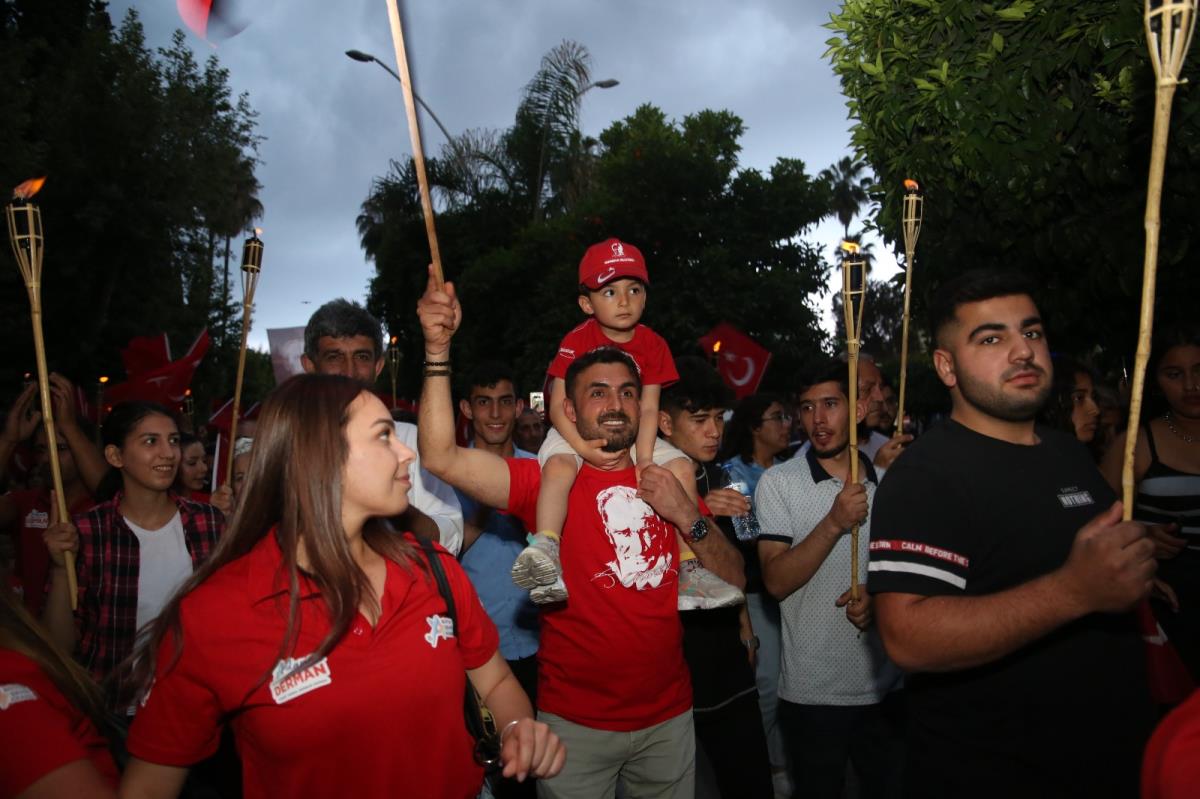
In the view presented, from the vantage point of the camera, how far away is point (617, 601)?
358 cm

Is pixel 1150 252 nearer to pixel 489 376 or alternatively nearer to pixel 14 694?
pixel 14 694

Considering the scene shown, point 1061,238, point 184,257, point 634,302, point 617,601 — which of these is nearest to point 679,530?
point 617,601

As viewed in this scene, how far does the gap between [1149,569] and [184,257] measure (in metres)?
25.6

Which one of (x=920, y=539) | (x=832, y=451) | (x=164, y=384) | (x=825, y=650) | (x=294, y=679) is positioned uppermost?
(x=164, y=384)

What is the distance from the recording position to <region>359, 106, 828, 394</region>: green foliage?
21109 mm

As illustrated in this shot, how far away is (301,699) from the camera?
2.15 metres

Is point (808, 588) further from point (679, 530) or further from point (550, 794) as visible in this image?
point (550, 794)

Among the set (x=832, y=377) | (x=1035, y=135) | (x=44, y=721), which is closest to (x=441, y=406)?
(x=44, y=721)

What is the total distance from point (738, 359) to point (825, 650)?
7204 millimetres

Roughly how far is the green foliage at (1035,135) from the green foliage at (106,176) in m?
15.5

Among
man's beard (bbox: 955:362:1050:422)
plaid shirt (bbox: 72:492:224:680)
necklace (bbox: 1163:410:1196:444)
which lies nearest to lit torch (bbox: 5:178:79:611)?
plaid shirt (bbox: 72:492:224:680)

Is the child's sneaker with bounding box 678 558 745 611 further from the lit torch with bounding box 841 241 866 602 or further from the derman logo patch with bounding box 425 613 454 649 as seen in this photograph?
the derman logo patch with bounding box 425 613 454 649

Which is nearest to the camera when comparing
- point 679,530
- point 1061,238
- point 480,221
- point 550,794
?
point 550,794

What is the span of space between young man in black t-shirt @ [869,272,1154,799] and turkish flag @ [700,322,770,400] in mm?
8461
